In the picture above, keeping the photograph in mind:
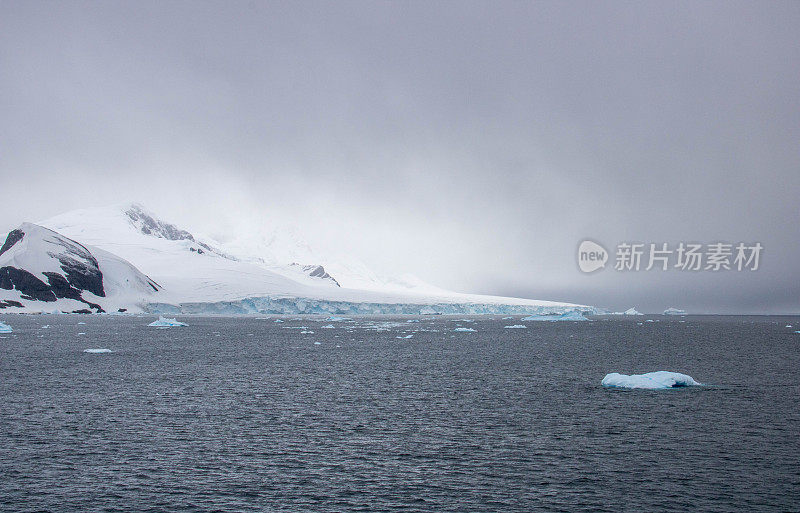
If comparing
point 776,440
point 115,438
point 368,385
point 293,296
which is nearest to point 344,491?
point 115,438

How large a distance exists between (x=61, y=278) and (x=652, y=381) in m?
179

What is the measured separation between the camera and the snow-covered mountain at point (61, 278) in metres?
169

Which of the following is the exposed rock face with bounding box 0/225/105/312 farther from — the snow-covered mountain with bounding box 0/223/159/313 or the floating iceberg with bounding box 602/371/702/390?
the floating iceberg with bounding box 602/371/702/390

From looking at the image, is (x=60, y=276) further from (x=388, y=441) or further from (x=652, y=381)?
(x=388, y=441)

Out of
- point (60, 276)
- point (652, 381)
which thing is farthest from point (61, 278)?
point (652, 381)

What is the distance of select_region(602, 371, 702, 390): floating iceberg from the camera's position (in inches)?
1473

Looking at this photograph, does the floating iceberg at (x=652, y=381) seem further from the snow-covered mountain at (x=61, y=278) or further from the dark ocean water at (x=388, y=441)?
the snow-covered mountain at (x=61, y=278)

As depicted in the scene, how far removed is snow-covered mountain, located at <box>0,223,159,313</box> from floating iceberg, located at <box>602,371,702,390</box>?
177 meters

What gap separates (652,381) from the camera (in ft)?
124

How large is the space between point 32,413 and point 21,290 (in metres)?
167

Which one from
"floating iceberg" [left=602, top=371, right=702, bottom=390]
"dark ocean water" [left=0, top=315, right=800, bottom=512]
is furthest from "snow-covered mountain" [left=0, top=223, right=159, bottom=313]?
"floating iceberg" [left=602, top=371, right=702, bottom=390]

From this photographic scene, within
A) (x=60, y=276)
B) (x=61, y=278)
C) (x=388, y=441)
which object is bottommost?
(x=388, y=441)

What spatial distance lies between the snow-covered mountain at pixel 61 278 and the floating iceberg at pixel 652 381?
6959 inches

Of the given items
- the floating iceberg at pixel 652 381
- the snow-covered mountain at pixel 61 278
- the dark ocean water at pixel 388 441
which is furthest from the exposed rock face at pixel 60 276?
the floating iceberg at pixel 652 381
